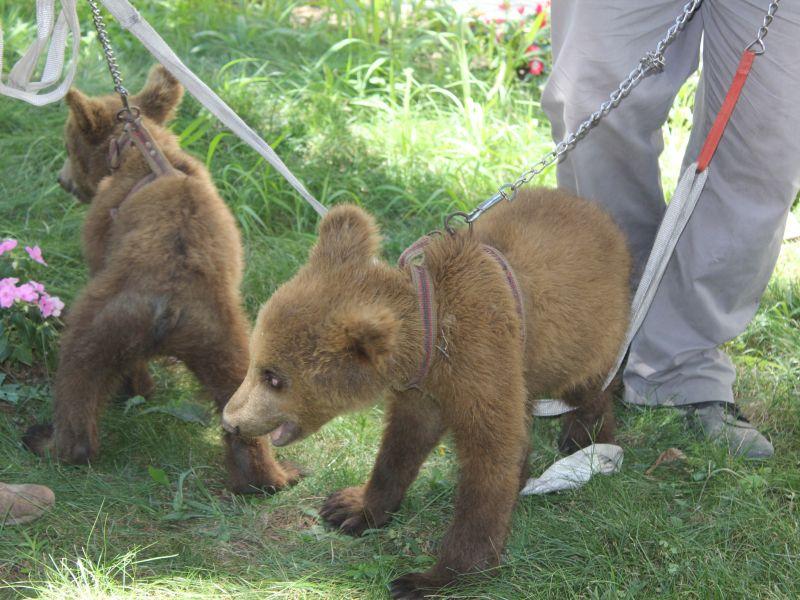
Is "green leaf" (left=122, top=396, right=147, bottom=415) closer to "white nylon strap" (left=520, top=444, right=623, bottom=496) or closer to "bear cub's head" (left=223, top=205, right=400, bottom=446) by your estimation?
"bear cub's head" (left=223, top=205, right=400, bottom=446)

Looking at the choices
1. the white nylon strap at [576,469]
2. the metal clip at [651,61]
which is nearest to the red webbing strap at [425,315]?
the white nylon strap at [576,469]

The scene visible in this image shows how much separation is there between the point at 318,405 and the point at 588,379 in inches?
48.8

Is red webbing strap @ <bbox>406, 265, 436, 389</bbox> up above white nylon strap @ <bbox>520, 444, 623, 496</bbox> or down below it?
above

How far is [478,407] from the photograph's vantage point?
3.03m

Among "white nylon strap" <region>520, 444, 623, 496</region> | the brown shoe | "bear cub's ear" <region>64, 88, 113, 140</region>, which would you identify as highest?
"bear cub's ear" <region>64, 88, 113, 140</region>

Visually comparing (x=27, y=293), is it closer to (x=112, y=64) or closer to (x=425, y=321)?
(x=112, y=64)

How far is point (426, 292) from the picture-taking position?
9.94 feet

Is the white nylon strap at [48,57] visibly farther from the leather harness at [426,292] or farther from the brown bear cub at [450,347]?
the leather harness at [426,292]

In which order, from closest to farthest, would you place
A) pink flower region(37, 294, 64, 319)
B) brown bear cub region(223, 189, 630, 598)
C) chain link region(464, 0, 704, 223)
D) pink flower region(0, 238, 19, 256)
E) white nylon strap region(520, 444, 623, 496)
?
brown bear cub region(223, 189, 630, 598), chain link region(464, 0, 704, 223), white nylon strap region(520, 444, 623, 496), pink flower region(37, 294, 64, 319), pink flower region(0, 238, 19, 256)

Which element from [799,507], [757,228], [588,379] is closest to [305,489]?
[588,379]

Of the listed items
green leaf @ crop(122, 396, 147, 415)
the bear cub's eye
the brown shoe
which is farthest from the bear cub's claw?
the bear cub's eye

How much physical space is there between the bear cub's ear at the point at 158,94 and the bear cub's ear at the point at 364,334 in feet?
8.16

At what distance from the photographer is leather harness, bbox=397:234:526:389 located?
2.99 metres

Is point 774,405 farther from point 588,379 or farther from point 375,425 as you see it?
point 375,425
